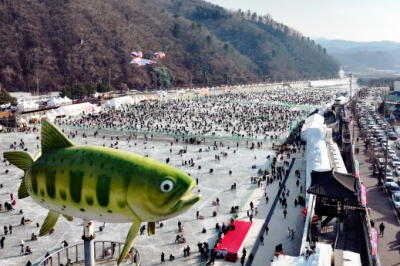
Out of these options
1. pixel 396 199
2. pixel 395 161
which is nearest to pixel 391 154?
pixel 395 161

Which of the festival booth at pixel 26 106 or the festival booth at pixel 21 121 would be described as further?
the festival booth at pixel 26 106

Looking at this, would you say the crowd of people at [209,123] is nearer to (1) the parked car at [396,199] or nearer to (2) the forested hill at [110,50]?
(1) the parked car at [396,199]

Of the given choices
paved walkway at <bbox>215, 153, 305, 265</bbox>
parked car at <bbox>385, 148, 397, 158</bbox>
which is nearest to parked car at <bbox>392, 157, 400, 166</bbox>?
parked car at <bbox>385, 148, 397, 158</bbox>

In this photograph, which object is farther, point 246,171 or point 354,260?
point 246,171

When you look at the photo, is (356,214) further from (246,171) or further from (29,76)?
(29,76)

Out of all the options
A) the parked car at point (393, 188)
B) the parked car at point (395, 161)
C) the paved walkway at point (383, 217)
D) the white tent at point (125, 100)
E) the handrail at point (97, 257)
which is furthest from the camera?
the white tent at point (125, 100)

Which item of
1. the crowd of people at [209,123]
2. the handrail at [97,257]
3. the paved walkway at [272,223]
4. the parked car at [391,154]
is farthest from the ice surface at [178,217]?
the parked car at [391,154]

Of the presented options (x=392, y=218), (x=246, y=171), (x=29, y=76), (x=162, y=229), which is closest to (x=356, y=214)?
(x=392, y=218)

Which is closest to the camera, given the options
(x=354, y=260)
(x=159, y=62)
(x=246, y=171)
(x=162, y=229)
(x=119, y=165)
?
(x=119, y=165)
